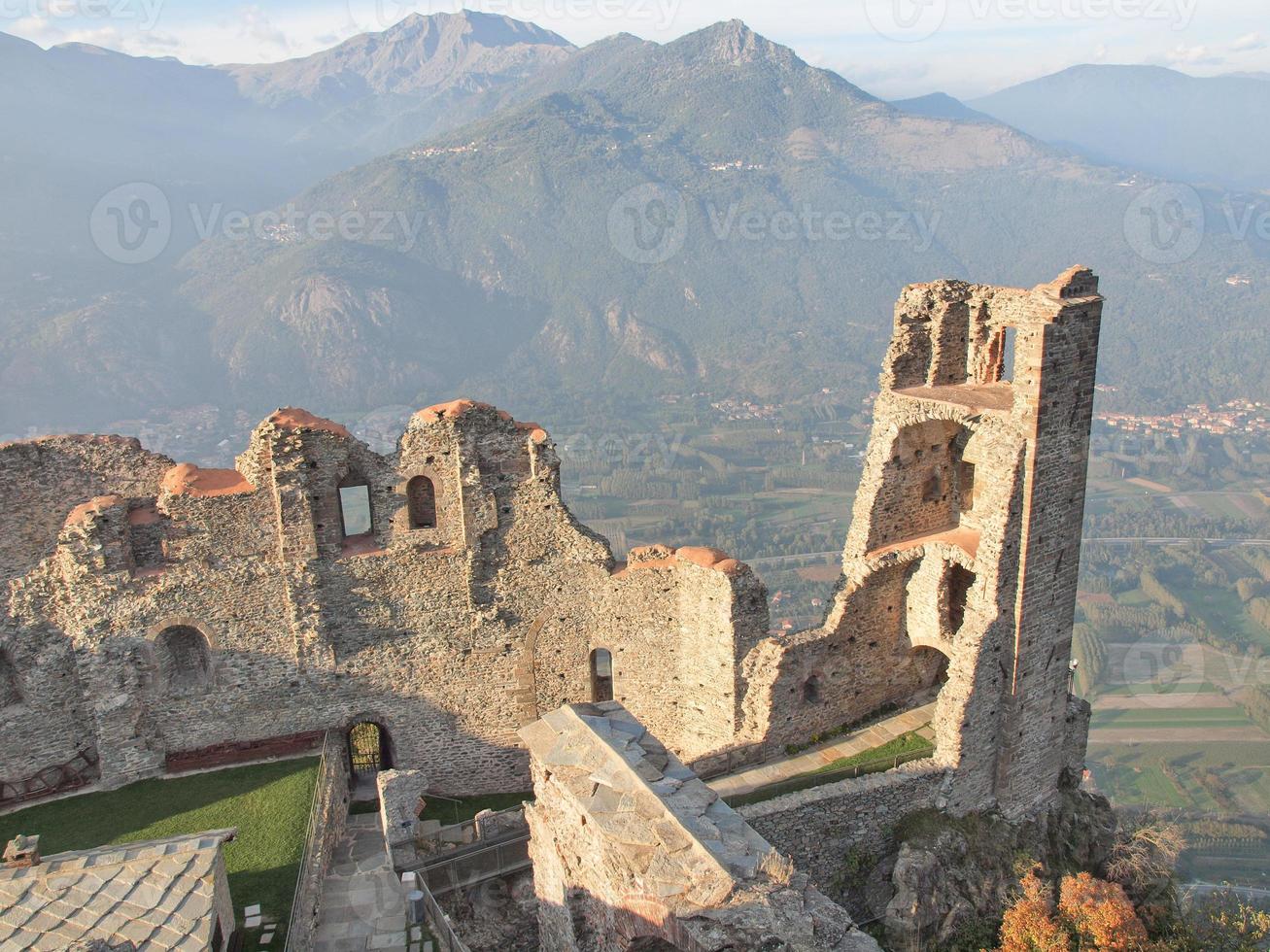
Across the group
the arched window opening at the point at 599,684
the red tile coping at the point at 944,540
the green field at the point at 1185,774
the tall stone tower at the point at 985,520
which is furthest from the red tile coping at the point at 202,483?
the green field at the point at 1185,774

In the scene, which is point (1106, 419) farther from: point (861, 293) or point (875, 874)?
point (875, 874)

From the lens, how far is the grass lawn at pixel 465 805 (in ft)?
76.1

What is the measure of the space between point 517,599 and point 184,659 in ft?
23.9

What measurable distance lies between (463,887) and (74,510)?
10.6 metres

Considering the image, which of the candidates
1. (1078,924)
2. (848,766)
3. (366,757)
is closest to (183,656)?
(366,757)

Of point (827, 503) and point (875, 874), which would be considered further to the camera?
point (827, 503)

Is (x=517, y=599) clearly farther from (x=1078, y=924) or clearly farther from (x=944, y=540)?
(x=1078, y=924)

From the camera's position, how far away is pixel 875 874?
68.1ft

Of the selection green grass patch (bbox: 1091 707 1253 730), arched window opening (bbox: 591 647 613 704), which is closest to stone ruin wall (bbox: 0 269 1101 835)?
arched window opening (bbox: 591 647 613 704)

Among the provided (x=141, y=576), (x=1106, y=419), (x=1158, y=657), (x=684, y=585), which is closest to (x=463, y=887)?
(x=684, y=585)

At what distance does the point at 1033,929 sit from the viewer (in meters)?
18.7

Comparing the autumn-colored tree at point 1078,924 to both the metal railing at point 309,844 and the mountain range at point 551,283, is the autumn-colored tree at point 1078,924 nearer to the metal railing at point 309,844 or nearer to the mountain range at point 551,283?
the metal railing at point 309,844

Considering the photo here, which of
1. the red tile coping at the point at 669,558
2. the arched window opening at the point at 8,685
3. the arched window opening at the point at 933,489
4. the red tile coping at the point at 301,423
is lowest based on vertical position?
the arched window opening at the point at 8,685

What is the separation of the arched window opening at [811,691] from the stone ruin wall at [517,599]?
10 cm
